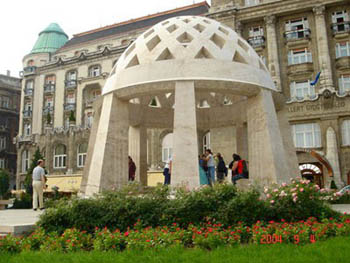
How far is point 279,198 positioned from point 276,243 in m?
2.12

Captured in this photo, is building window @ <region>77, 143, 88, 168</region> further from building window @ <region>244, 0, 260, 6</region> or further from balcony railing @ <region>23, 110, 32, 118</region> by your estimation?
building window @ <region>244, 0, 260, 6</region>

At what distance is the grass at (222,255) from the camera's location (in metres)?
6.14

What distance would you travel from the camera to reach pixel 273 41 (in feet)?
140

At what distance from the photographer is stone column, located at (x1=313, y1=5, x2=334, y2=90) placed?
38931 mm

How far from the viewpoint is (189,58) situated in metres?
13.1

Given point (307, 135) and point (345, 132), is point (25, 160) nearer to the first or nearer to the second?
point (307, 135)

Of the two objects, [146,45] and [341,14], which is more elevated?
[341,14]

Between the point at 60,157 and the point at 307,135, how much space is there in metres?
36.6

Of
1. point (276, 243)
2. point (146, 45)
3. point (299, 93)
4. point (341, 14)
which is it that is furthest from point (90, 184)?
point (341, 14)

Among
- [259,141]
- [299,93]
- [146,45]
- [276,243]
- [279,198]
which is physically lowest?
[276,243]

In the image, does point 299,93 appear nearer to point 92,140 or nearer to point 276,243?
point 92,140

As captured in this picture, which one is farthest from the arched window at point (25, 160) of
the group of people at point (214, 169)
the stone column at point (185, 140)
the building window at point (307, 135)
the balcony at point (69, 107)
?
the stone column at point (185, 140)

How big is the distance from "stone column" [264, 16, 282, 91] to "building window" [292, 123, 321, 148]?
6384mm

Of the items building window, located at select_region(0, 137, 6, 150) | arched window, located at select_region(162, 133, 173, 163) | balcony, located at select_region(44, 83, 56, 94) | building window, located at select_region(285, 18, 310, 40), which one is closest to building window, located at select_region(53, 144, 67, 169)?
balcony, located at select_region(44, 83, 56, 94)
